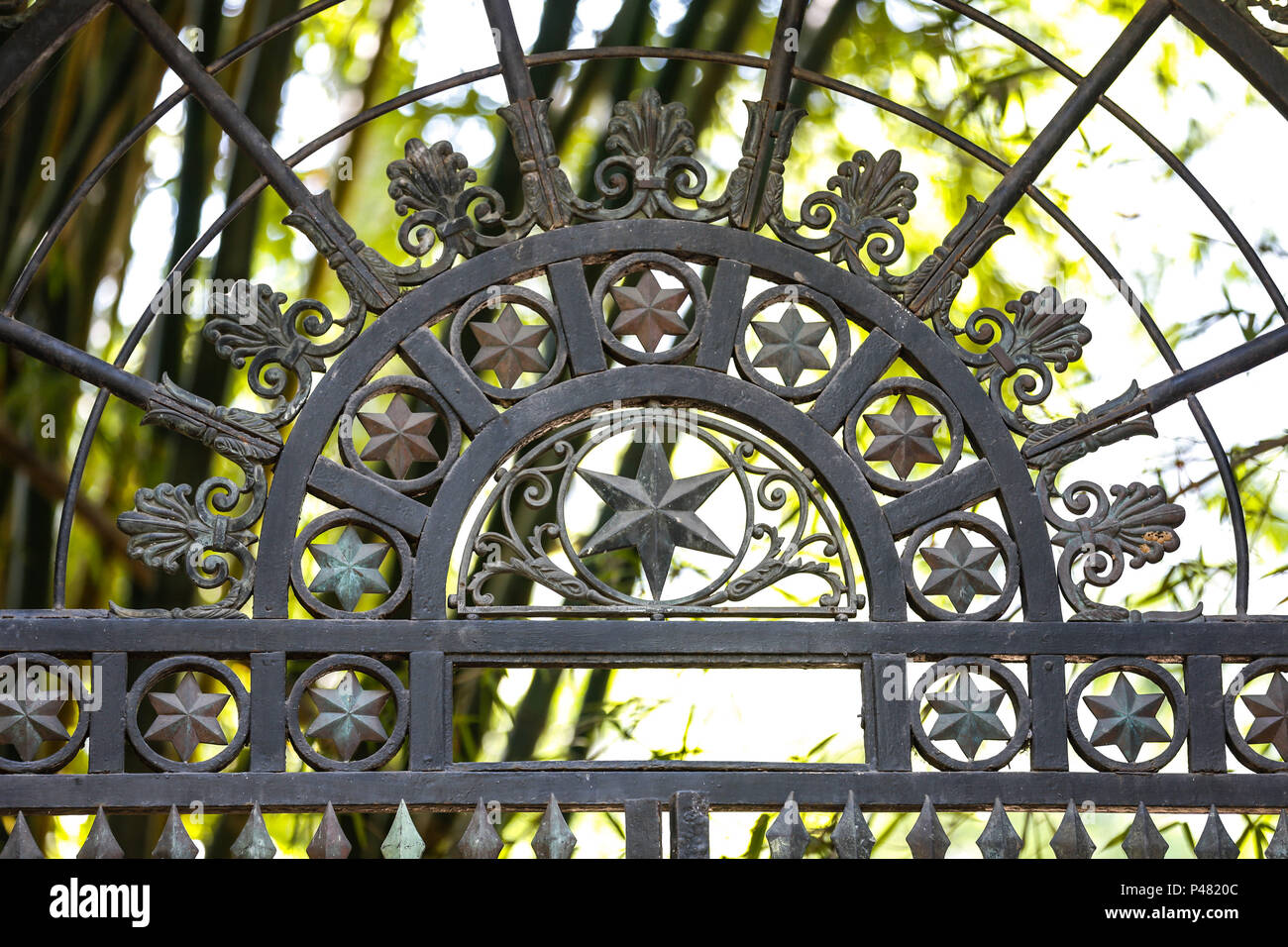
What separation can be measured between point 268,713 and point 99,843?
0.38m

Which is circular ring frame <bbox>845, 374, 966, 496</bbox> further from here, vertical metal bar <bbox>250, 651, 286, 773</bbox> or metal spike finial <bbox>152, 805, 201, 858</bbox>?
metal spike finial <bbox>152, 805, 201, 858</bbox>

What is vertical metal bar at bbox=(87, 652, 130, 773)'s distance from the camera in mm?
2783

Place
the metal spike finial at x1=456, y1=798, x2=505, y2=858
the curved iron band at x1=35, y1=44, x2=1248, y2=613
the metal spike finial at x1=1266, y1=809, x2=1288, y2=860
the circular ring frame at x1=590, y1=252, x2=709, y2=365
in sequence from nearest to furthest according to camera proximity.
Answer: the metal spike finial at x1=456, y1=798, x2=505, y2=858
the metal spike finial at x1=1266, y1=809, x2=1288, y2=860
the curved iron band at x1=35, y1=44, x2=1248, y2=613
the circular ring frame at x1=590, y1=252, x2=709, y2=365

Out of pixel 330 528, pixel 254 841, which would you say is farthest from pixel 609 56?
pixel 254 841

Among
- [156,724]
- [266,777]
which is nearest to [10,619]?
[156,724]

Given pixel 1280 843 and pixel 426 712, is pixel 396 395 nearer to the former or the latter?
pixel 426 712

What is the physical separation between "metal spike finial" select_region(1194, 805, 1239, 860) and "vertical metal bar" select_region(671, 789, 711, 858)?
0.97 meters

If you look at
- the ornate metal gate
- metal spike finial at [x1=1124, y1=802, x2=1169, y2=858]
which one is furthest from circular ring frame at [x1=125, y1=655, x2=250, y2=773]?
metal spike finial at [x1=1124, y1=802, x2=1169, y2=858]

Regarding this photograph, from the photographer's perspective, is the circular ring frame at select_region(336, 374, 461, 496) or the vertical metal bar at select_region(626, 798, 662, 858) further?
the circular ring frame at select_region(336, 374, 461, 496)

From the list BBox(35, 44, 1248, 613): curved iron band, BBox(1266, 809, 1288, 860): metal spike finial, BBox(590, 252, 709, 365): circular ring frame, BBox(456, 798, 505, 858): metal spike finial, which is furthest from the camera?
BBox(590, 252, 709, 365): circular ring frame

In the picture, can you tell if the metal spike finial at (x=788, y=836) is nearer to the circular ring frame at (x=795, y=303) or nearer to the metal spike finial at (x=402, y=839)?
the metal spike finial at (x=402, y=839)

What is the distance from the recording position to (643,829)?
2.71 meters

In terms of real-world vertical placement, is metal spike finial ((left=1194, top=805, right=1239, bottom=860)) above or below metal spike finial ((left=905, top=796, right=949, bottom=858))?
below

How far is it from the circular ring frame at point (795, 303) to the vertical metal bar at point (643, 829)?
0.87m
